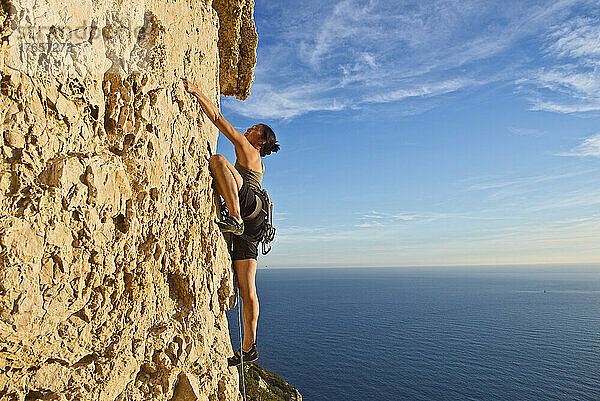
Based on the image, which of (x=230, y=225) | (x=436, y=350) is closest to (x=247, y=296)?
(x=230, y=225)

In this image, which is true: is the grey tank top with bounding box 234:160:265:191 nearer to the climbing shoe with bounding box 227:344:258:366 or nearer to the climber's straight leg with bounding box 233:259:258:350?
the climber's straight leg with bounding box 233:259:258:350

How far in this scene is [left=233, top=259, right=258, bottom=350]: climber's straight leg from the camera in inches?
185


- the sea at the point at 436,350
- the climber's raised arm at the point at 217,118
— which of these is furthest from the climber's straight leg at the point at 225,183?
the sea at the point at 436,350

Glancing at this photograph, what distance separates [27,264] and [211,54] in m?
3.51

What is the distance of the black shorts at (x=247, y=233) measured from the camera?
4504 mm

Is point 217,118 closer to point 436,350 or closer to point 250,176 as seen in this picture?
point 250,176

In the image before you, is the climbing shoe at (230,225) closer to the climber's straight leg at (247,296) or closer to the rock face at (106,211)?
the rock face at (106,211)

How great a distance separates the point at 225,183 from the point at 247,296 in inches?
55.6

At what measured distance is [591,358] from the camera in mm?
71812

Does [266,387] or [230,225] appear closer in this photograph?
[230,225]

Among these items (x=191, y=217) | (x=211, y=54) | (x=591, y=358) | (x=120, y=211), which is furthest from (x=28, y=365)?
(x=591, y=358)

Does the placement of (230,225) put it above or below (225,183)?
below

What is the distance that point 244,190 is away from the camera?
14.6ft

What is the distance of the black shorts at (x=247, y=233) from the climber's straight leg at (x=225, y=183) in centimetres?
24
